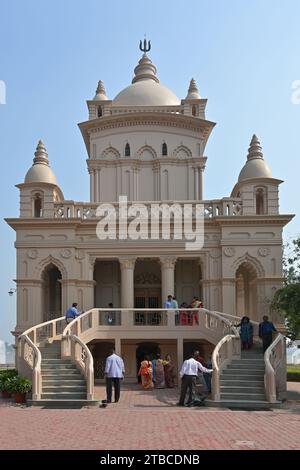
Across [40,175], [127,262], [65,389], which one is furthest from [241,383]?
[40,175]

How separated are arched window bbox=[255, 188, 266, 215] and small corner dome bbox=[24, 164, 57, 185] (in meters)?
9.45

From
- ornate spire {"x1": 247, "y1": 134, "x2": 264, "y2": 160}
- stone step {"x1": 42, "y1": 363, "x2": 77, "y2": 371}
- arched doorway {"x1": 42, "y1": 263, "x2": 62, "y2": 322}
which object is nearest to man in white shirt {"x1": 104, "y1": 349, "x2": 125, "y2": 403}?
stone step {"x1": 42, "y1": 363, "x2": 77, "y2": 371}

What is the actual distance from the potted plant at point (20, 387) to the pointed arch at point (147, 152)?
16.5m

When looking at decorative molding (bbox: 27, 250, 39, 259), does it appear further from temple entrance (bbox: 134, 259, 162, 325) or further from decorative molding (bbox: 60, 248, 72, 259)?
temple entrance (bbox: 134, 259, 162, 325)

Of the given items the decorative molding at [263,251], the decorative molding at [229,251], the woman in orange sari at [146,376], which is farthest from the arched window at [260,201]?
the woman in orange sari at [146,376]

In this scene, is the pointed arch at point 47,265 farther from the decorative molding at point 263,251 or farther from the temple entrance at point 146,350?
the decorative molding at point 263,251

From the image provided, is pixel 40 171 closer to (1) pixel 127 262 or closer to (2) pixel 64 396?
(1) pixel 127 262

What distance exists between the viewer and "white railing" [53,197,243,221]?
91.8ft

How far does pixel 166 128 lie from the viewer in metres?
33.4

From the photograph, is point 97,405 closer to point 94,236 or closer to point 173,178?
point 94,236

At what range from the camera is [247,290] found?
102 feet

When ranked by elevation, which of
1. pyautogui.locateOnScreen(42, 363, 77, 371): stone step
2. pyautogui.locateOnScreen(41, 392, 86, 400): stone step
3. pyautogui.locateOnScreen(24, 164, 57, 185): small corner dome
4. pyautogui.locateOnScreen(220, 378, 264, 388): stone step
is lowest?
pyautogui.locateOnScreen(41, 392, 86, 400): stone step

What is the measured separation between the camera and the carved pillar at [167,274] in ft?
90.5
